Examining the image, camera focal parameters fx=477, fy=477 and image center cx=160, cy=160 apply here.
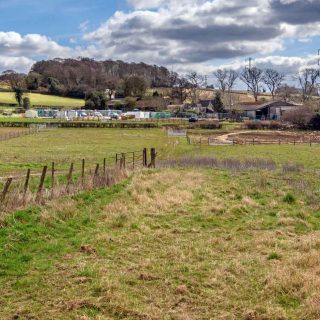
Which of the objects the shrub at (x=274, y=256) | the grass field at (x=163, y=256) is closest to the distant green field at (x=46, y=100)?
the grass field at (x=163, y=256)

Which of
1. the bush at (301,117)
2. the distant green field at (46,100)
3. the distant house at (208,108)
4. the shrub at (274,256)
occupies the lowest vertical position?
the shrub at (274,256)

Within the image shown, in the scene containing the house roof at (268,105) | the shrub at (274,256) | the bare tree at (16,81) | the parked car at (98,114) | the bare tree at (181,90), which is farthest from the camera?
the bare tree at (16,81)

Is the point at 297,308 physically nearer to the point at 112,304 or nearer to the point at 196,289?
the point at 196,289

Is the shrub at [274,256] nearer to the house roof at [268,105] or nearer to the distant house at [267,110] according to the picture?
the distant house at [267,110]

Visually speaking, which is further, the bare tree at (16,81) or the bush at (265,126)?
the bare tree at (16,81)

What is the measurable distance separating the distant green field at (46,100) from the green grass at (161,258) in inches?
5193

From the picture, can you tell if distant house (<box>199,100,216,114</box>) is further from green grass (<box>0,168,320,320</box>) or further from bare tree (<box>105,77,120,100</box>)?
green grass (<box>0,168,320,320</box>)

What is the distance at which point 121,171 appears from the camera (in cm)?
2273

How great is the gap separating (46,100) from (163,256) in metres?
147

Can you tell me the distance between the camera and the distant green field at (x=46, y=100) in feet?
480

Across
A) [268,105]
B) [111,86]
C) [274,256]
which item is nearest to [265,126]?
[268,105]

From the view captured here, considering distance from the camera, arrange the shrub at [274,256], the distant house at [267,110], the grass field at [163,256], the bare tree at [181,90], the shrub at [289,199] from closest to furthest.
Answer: the grass field at [163,256], the shrub at [274,256], the shrub at [289,199], the distant house at [267,110], the bare tree at [181,90]

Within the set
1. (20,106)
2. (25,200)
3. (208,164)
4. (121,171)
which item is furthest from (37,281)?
(20,106)

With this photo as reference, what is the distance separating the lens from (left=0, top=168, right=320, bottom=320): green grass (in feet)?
27.5
